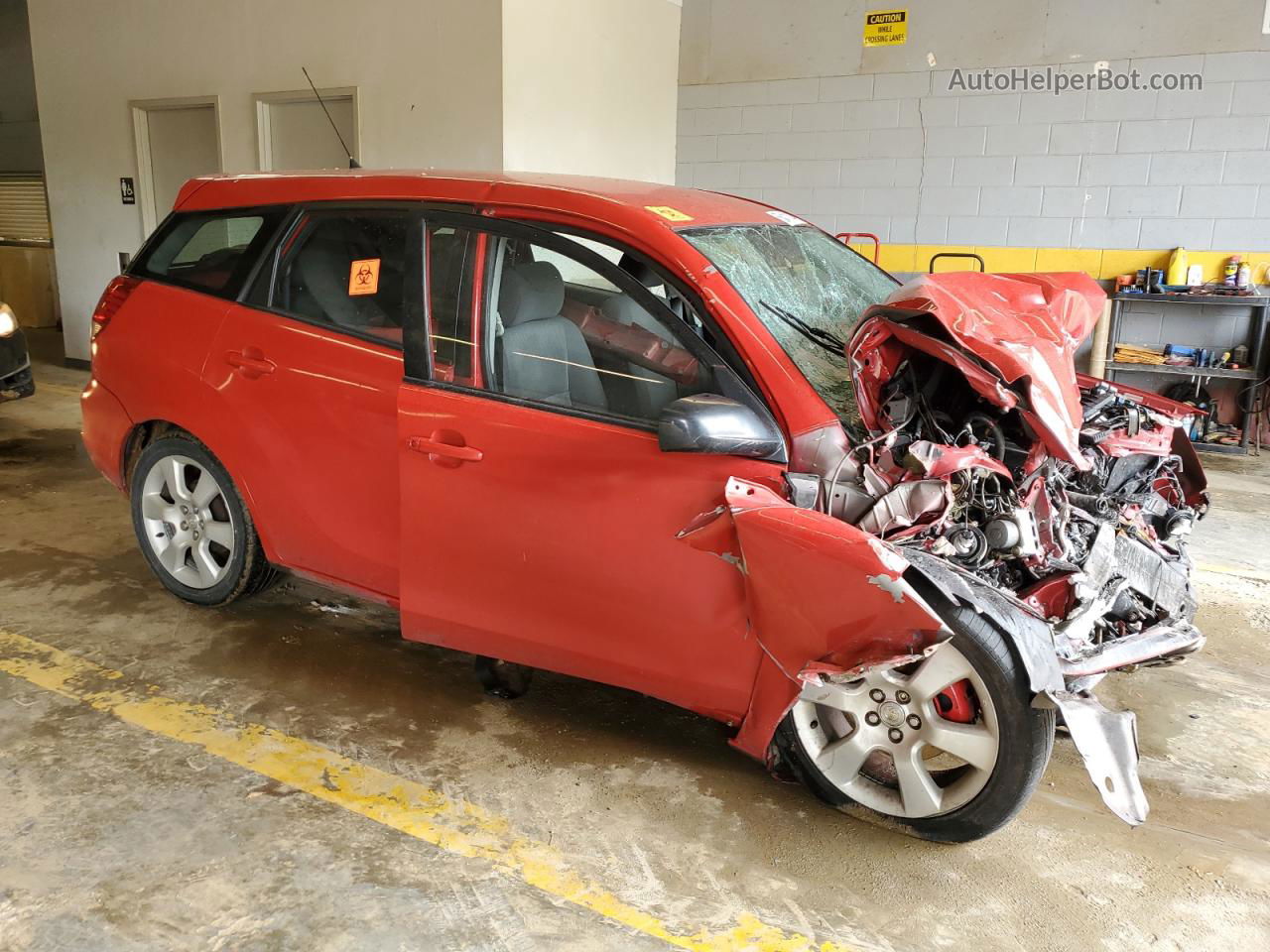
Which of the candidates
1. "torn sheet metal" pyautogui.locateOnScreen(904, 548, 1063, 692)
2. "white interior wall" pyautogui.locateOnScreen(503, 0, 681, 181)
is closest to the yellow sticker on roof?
"torn sheet metal" pyautogui.locateOnScreen(904, 548, 1063, 692)

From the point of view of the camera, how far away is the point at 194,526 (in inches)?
145

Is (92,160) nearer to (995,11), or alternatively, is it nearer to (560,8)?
(560,8)

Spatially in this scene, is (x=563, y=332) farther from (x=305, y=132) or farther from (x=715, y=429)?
(x=305, y=132)

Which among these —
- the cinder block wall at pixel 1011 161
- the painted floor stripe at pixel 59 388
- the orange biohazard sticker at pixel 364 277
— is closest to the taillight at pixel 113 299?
the orange biohazard sticker at pixel 364 277

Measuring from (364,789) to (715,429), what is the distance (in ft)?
4.63

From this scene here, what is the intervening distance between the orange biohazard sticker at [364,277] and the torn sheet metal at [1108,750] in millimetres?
2216

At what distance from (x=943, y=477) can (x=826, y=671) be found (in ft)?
1.85

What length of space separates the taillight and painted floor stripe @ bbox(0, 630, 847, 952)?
1.23m

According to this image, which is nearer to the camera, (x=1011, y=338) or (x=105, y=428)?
(x=1011, y=338)

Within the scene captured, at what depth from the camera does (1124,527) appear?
2.88m

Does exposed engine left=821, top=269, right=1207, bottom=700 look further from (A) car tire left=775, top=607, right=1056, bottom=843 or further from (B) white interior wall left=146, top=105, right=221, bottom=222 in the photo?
(B) white interior wall left=146, top=105, right=221, bottom=222

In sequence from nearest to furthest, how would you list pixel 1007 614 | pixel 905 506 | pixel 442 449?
pixel 1007 614 → pixel 905 506 → pixel 442 449

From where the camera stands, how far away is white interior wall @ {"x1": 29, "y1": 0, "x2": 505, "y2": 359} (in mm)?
6652

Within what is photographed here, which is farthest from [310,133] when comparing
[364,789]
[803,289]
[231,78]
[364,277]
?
[364,789]
